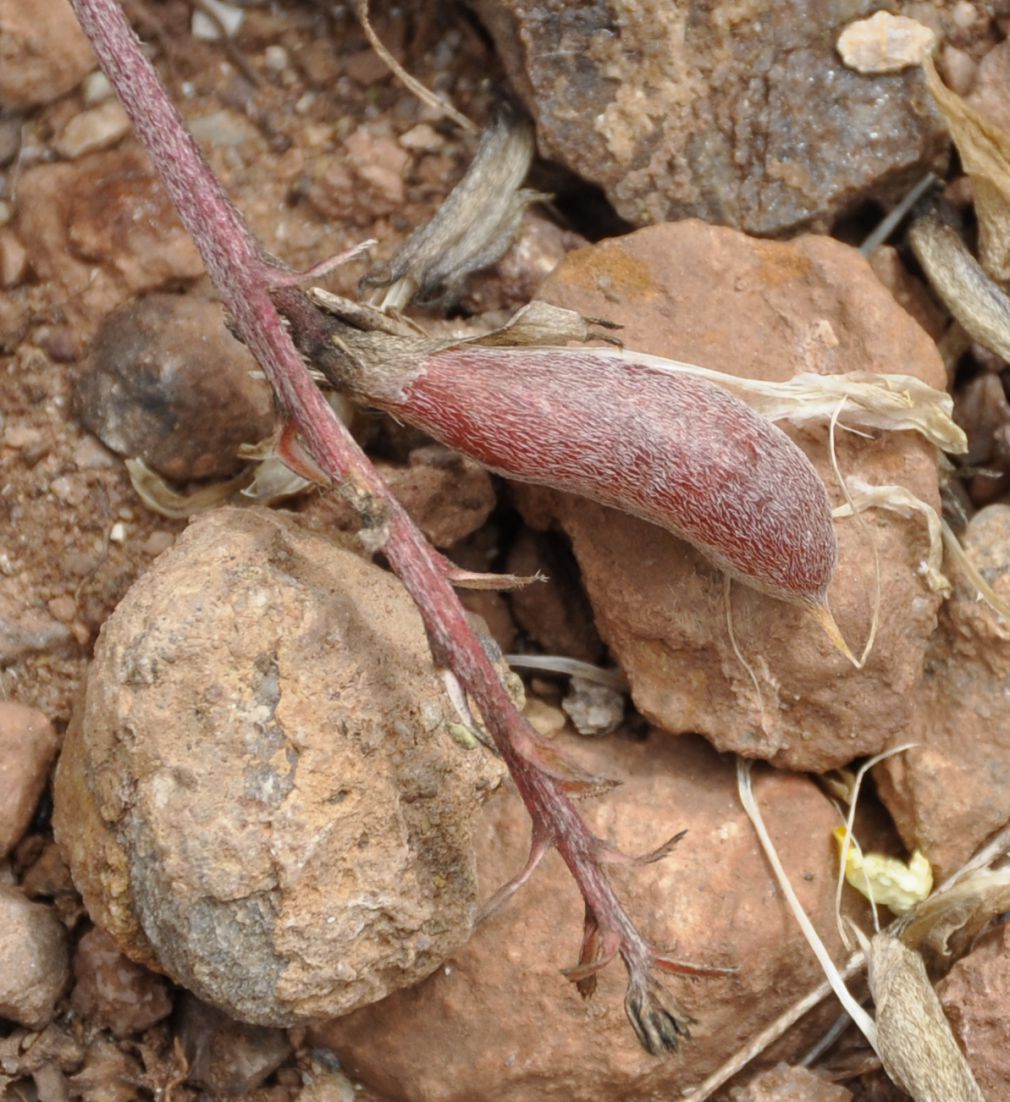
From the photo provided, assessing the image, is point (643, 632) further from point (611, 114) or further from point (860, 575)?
point (611, 114)

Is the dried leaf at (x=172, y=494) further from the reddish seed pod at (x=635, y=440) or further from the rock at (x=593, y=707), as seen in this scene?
the rock at (x=593, y=707)

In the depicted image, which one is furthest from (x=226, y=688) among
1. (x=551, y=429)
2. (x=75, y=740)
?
(x=551, y=429)

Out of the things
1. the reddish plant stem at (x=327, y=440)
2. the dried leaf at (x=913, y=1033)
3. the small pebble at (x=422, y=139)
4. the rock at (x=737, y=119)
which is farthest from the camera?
the small pebble at (x=422, y=139)

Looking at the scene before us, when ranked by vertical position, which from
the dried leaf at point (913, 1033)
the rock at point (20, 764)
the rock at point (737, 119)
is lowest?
the rock at point (20, 764)

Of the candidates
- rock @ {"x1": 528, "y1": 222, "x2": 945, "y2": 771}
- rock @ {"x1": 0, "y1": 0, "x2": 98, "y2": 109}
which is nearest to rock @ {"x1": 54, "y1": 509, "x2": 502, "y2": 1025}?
rock @ {"x1": 528, "y1": 222, "x2": 945, "y2": 771}

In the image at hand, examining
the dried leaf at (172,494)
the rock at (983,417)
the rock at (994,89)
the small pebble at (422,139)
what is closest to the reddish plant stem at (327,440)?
the dried leaf at (172,494)

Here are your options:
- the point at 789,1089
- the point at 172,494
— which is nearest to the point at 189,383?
the point at 172,494
